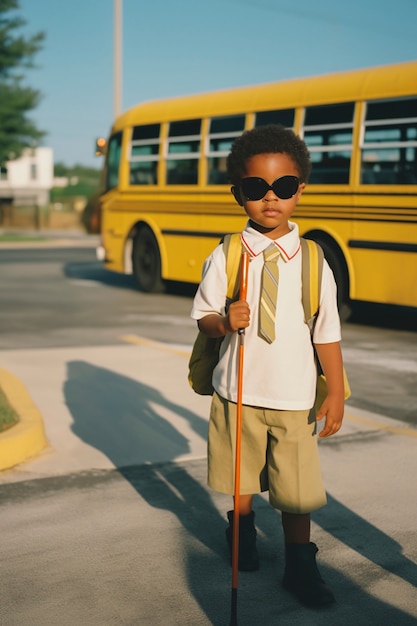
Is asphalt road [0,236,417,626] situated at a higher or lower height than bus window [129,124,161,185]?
lower

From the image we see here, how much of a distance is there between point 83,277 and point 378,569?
15.3 meters

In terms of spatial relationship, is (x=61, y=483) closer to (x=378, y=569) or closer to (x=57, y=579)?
(x=57, y=579)

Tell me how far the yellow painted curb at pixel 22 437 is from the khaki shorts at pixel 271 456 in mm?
1881

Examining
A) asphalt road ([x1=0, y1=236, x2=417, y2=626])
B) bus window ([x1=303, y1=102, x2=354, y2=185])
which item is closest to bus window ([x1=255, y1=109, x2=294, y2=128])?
bus window ([x1=303, y1=102, x2=354, y2=185])

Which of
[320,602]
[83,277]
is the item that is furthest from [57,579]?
[83,277]

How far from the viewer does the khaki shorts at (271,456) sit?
3.53 metres

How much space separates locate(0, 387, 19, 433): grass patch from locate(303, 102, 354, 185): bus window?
6.32 meters

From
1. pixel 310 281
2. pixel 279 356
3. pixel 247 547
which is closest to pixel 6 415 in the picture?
pixel 247 547

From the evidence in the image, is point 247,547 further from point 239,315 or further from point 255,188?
point 255,188

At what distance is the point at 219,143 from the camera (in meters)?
13.2

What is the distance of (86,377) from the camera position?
25.4 ft

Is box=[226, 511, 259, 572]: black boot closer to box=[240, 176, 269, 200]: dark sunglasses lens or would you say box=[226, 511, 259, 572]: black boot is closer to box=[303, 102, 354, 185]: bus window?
box=[240, 176, 269, 200]: dark sunglasses lens

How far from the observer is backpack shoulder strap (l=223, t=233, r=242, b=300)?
352 centimetres

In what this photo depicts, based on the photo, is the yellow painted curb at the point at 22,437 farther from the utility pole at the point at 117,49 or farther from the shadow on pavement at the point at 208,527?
the utility pole at the point at 117,49
